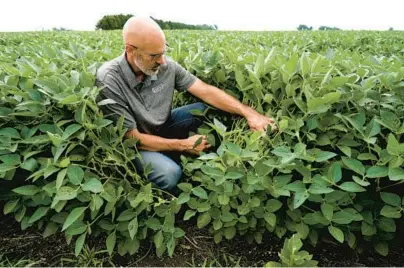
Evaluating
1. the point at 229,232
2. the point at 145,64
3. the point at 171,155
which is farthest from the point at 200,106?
the point at 229,232

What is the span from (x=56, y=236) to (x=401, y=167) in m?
2.08

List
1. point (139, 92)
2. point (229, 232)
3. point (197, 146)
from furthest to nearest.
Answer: point (139, 92), point (197, 146), point (229, 232)

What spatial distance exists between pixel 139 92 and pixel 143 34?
0.38 m

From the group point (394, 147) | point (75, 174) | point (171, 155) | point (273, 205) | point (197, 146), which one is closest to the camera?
point (394, 147)

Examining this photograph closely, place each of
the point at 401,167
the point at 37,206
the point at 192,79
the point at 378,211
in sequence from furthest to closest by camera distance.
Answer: the point at 192,79 < the point at 37,206 < the point at 378,211 < the point at 401,167

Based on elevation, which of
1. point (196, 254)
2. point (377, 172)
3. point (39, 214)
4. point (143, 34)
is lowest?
point (196, 254)

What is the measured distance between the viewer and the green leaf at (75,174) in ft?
6.97

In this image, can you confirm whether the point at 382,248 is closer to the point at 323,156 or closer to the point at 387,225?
Result: the point at 387,225

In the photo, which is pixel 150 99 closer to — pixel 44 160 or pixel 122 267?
pixel 44 160

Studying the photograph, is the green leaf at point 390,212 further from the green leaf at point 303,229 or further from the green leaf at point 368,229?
the green leaf at point 303,229

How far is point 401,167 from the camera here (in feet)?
7.19

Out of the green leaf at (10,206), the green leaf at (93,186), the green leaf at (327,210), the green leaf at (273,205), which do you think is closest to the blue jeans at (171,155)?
the green leaf at (93,186)

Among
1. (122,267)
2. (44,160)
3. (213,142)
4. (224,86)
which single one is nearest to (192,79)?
(224,86)

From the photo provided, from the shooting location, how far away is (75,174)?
2131mm
